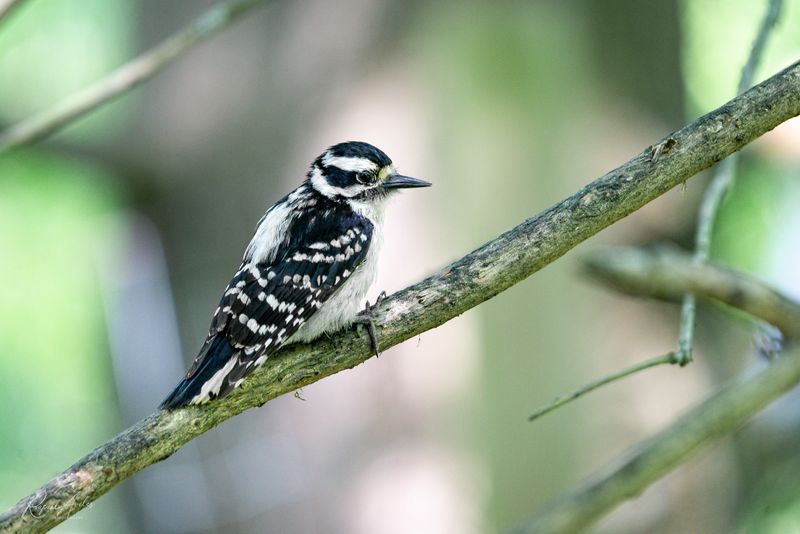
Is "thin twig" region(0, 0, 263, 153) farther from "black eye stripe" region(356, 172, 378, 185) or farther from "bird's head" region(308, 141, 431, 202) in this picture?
"black eye stripe" region(356, 172, 378, 185)

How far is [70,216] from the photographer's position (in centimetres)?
817

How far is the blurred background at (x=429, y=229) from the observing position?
17.6 ft

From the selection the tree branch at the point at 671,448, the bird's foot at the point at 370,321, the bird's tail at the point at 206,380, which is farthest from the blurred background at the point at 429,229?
the bird's tail at the point at 206,380

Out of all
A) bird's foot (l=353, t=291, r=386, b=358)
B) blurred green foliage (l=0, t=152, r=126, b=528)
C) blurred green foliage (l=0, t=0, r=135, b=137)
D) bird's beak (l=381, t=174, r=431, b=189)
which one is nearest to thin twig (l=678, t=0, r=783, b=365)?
bird's foot (l=353, t=291, r=386, b=358)

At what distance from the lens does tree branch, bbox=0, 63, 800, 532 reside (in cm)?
283

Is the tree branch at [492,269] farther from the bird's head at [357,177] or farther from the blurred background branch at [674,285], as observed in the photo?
the bird's head at [357,177]

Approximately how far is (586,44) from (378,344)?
122 inches

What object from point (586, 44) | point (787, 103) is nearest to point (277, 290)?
point (787, 103)

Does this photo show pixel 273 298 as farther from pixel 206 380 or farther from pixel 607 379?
pixel 607 379

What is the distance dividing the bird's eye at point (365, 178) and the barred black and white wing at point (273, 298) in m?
0.24

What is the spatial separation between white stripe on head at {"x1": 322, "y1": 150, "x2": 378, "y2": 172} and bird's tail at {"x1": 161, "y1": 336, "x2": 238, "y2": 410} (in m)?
1.20

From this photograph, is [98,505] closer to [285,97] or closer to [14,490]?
[14,490]

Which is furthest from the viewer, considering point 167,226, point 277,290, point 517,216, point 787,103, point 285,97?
point 167,226

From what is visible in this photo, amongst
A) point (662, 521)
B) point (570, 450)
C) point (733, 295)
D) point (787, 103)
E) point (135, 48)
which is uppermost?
point (135, 48)
